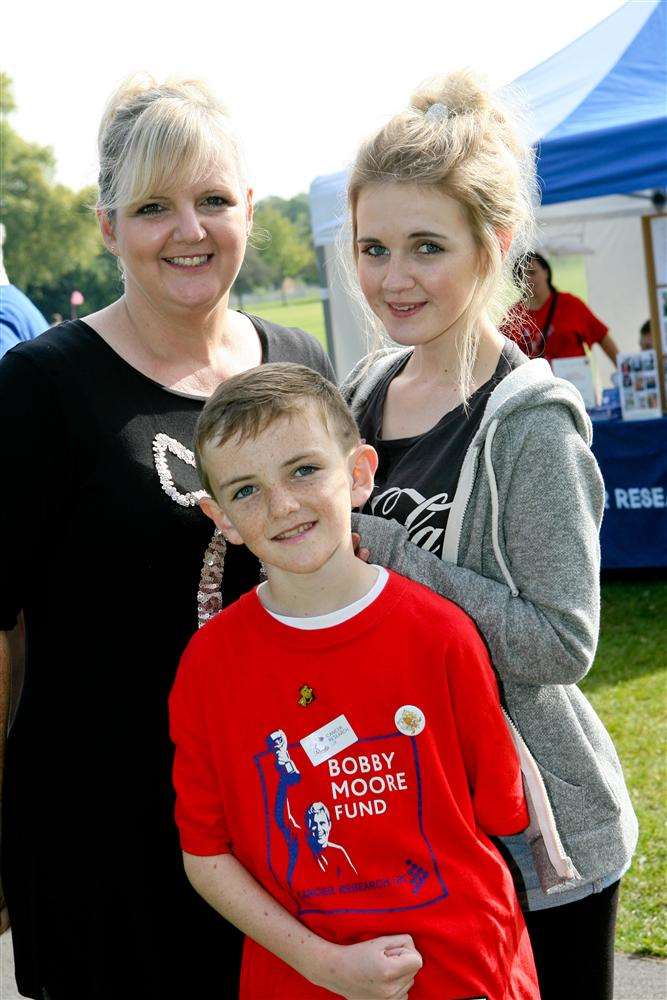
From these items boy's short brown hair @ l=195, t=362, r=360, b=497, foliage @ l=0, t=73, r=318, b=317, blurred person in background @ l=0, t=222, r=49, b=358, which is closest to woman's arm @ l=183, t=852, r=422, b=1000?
boy's short brown hair @ l=195, t=362, r=360, b=497

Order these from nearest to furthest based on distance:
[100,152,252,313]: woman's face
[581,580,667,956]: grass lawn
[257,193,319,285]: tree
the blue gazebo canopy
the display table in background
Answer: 1. [100,152,252,313]: woman's face
2. [581,580,667,956]: grass lawn
3. the blue gazebo canopy
4. the display table in background
5. [257,193,319,285]: tree

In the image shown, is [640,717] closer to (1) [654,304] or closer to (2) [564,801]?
(1) [654,304]

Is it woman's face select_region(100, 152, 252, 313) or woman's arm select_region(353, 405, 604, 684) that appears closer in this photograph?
woman's arm select_region(353, 405, 604, 684)

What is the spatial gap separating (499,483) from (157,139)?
80cm

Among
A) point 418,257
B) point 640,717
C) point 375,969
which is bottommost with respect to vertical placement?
point 640,717

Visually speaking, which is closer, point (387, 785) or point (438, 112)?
point (387, 785)

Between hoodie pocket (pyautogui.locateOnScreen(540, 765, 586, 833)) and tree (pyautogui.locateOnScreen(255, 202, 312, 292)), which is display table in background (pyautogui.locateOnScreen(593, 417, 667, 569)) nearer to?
hoodie pocket (pyautogui.locateOnScreen(540, 765, 586, 833))

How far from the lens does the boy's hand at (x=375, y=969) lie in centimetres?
148

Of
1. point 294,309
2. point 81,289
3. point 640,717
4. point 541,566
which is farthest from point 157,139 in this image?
point 294,309

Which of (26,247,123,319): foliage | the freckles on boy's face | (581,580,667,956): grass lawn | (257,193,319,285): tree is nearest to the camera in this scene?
the freckles on boy's face

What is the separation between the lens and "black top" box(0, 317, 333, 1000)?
1.80m

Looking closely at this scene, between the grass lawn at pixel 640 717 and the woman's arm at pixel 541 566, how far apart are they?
1.98 m

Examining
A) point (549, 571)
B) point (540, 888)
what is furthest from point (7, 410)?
point (540, 888)

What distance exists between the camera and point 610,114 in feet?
21.5
